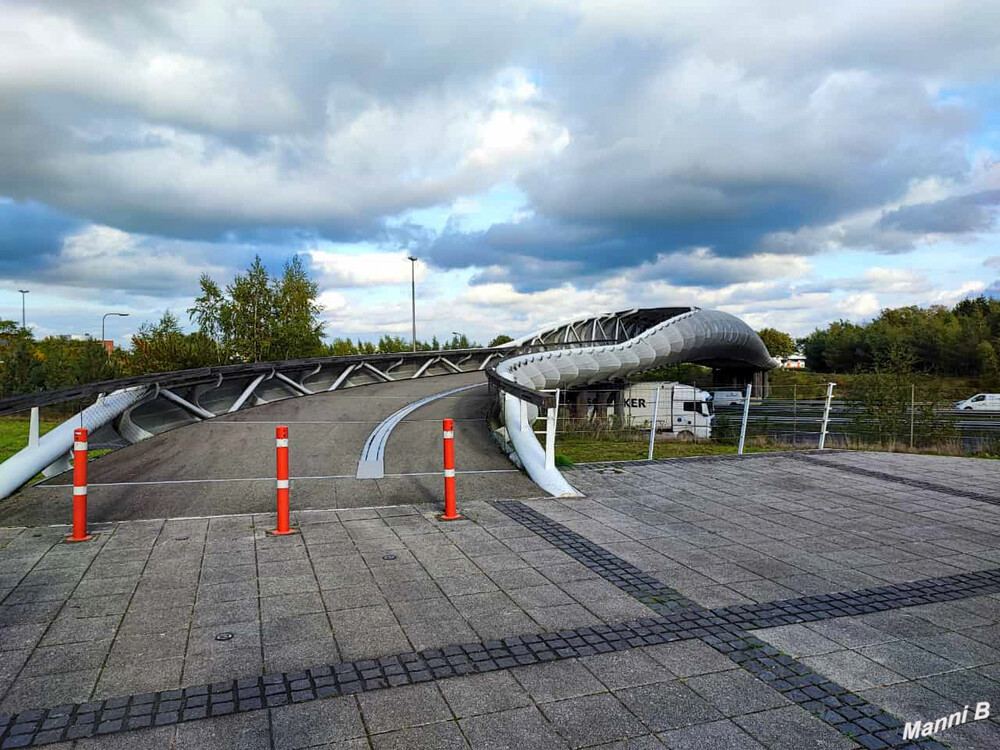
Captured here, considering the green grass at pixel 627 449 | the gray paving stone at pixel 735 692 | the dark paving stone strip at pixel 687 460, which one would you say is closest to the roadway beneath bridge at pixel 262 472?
the dark paving stone strip at pixel 687 460

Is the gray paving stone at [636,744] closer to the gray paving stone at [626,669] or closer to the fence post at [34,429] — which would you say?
the gray paving stone at [626,669]

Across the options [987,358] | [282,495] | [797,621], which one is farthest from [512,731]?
[987,358]

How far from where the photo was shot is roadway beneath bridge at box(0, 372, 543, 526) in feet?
27.3

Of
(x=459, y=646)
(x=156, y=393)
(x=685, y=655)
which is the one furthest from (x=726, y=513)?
(x=156, y=393)

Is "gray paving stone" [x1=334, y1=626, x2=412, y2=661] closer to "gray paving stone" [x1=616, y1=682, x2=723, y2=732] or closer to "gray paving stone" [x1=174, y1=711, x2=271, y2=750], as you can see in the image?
"gray paving stone" [x1=174, y1=711, x2=271, y2=750]

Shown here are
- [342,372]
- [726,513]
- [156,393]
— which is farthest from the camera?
[342,372]

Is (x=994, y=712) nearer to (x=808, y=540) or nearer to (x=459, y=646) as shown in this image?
(x=459, y=646)

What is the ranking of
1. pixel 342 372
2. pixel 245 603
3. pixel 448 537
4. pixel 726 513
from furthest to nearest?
pixel 342 372 → pixel 726 513 → pixel 448 537 → pixel 245 603

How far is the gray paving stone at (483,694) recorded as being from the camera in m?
3.73

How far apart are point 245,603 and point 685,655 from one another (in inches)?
125

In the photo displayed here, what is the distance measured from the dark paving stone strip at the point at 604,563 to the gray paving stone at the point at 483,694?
1.63 metres

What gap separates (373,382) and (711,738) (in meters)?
22.2

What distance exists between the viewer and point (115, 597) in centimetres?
536

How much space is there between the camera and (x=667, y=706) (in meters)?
3.76
